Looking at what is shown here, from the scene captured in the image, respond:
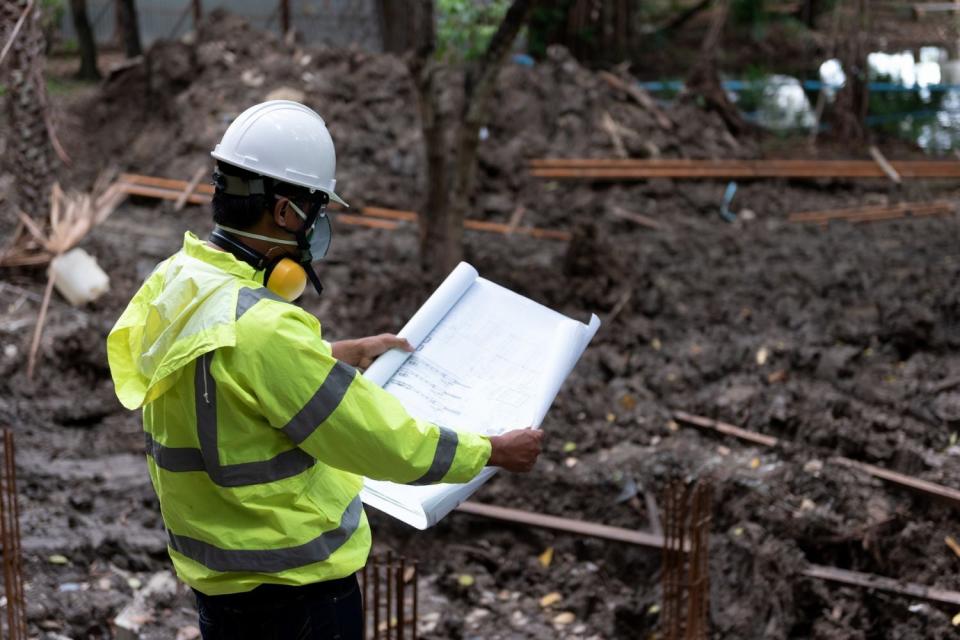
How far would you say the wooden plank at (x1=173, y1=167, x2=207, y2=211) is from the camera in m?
12.1

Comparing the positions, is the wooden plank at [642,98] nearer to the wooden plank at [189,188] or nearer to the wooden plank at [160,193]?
the wooden plank at [189,188]

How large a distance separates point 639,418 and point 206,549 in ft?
16.0

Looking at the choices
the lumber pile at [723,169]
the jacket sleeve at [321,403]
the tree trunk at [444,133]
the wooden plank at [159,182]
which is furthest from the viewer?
the lumber pile at [723,169]

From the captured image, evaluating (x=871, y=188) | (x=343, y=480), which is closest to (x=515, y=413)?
(x=343, y=480)

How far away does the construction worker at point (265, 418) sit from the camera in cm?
234

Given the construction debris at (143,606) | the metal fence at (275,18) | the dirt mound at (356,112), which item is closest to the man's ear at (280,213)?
the construction debris at (143,606)

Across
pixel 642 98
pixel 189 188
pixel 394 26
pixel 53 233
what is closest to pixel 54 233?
pixel 53 233

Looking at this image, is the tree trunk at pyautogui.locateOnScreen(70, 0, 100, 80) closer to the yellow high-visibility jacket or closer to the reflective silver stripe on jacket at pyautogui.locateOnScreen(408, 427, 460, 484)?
the yellow high-visibility jacket

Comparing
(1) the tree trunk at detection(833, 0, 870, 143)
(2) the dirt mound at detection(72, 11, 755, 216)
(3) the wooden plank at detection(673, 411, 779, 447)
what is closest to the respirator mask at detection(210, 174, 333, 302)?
(3) the wooden plank at detection(673, 411, 779, 447)

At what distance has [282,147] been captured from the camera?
2539 mm

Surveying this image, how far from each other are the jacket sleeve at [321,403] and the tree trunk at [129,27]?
55.0ft

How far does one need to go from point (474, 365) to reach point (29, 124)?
6854 mm

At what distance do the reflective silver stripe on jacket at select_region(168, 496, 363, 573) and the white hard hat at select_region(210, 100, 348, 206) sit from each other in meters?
0.83

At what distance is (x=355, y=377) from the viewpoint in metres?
2.39
